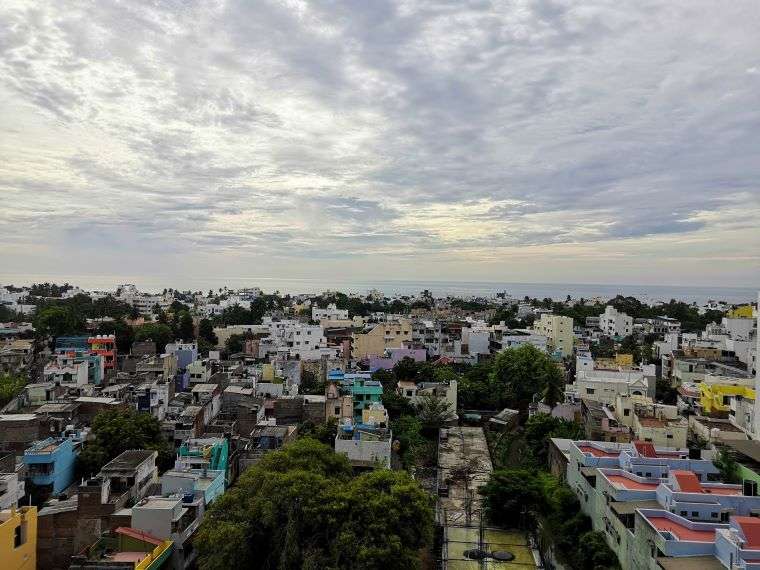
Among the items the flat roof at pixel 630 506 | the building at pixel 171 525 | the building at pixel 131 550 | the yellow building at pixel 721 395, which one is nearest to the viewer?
the building at pixel 131 550

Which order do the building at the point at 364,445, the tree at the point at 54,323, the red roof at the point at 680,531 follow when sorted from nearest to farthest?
the red roof at the point at 680,531, the building at the point at 364,445, the tree at the point at 54,323

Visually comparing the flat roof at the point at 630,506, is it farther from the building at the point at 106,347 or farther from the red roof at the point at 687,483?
A: the building at the point at 106,347

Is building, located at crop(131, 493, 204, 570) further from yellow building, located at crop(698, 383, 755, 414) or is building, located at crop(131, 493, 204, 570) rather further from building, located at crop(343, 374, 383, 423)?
yellow building, located at crop(698, 383, 755, 414)

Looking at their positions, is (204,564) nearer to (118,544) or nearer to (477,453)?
(118,544)

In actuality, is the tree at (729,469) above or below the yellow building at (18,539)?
above

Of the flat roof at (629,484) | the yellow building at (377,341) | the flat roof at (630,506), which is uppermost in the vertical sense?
the yellow building at (377,341)

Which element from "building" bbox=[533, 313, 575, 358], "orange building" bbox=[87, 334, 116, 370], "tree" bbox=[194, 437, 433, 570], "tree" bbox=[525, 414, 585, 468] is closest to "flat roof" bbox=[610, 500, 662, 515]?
"tree" bbox=[194, 437, 433, 570]

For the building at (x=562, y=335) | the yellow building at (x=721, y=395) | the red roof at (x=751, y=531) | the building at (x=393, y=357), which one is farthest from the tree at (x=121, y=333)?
the red roof at (x=751, y=531)

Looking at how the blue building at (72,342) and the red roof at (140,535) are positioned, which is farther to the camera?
the blue building at (72,342)
